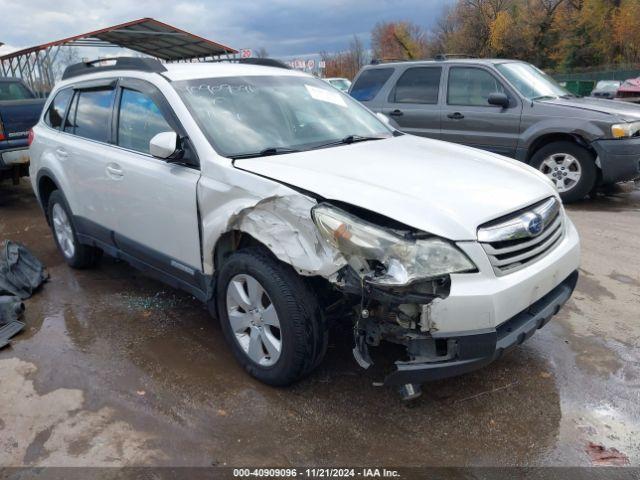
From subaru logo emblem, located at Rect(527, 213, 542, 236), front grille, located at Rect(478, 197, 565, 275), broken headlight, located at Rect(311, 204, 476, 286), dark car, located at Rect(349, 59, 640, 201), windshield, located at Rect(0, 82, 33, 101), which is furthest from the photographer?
windshield, located at Rect(0, 82, 33, 101)

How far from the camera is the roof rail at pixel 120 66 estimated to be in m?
3.91

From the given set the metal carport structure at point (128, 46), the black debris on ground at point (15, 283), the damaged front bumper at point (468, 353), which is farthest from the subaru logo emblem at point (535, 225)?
the metal carport structure at point (128, 46)

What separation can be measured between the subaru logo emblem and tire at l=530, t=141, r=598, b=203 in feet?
14.9

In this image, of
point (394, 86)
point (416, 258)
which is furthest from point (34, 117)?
point (416, 258)

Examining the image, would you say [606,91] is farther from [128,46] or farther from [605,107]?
[128,46]

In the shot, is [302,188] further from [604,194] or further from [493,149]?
[604,194]

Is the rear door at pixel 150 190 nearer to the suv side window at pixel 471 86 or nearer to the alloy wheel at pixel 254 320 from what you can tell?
the alloy wheel at pixel 254 320

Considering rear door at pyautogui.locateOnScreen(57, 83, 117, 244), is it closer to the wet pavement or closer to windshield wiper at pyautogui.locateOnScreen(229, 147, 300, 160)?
the wet pavement

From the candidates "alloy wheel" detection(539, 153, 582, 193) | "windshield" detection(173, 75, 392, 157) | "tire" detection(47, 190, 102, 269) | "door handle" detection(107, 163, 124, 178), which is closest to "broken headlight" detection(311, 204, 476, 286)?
"windshield" detection(173, 75, 392, 157)

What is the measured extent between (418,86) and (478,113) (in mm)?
1126

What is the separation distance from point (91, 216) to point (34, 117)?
481 cm

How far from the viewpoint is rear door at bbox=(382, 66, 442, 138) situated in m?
8.03

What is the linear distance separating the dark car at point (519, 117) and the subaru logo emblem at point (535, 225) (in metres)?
3.52

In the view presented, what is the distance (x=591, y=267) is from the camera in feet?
16.3
